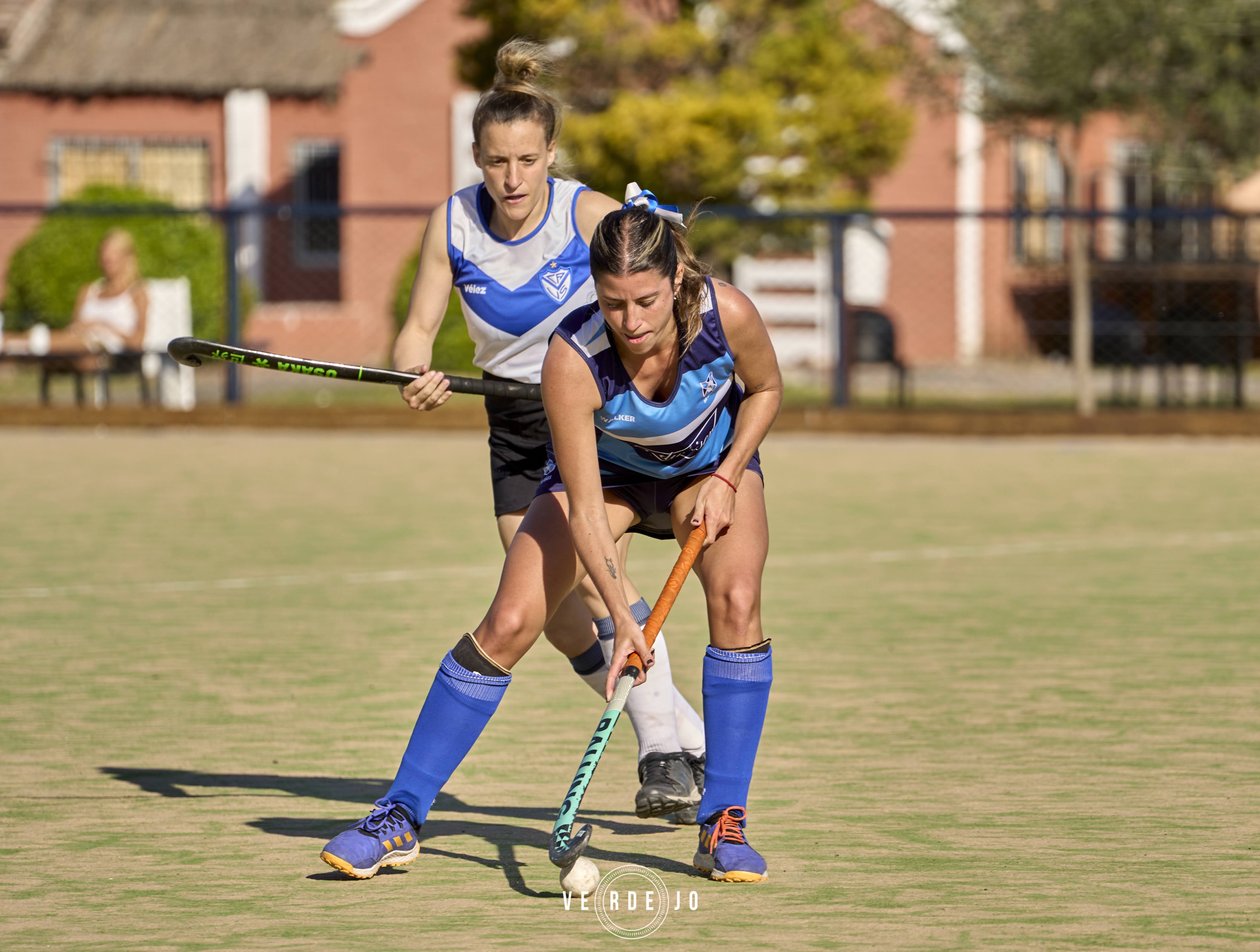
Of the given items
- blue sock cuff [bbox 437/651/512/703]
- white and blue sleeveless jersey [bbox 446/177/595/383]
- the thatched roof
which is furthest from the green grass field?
the thatched roof

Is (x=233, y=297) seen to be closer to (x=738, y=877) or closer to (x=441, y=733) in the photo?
(x=441, y=733)

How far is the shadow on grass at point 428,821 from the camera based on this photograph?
4711mm

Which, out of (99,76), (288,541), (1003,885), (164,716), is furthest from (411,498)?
(99,76)

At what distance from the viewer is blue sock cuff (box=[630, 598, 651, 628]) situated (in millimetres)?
5117

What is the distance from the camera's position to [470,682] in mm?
4676

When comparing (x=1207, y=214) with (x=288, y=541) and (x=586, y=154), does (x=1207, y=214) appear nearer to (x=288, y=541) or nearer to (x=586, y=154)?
(x=586, y=154)

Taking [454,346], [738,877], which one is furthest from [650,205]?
[454,346]

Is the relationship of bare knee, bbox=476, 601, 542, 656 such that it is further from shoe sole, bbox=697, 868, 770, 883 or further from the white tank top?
the white tank top

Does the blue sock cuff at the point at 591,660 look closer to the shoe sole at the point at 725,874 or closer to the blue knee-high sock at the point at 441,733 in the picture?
the blue knee-high sock at the point at 441,733

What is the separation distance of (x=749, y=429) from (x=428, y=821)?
4.49 feet

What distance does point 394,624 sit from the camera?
26.7ft

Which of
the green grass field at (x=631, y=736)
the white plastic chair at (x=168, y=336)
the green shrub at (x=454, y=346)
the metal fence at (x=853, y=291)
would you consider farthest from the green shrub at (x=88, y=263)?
the green grass field at (x=631, y=736)

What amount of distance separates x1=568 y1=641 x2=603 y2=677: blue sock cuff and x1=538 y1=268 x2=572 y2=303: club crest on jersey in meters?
0.95

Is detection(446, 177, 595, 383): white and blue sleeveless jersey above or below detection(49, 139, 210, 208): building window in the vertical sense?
below
